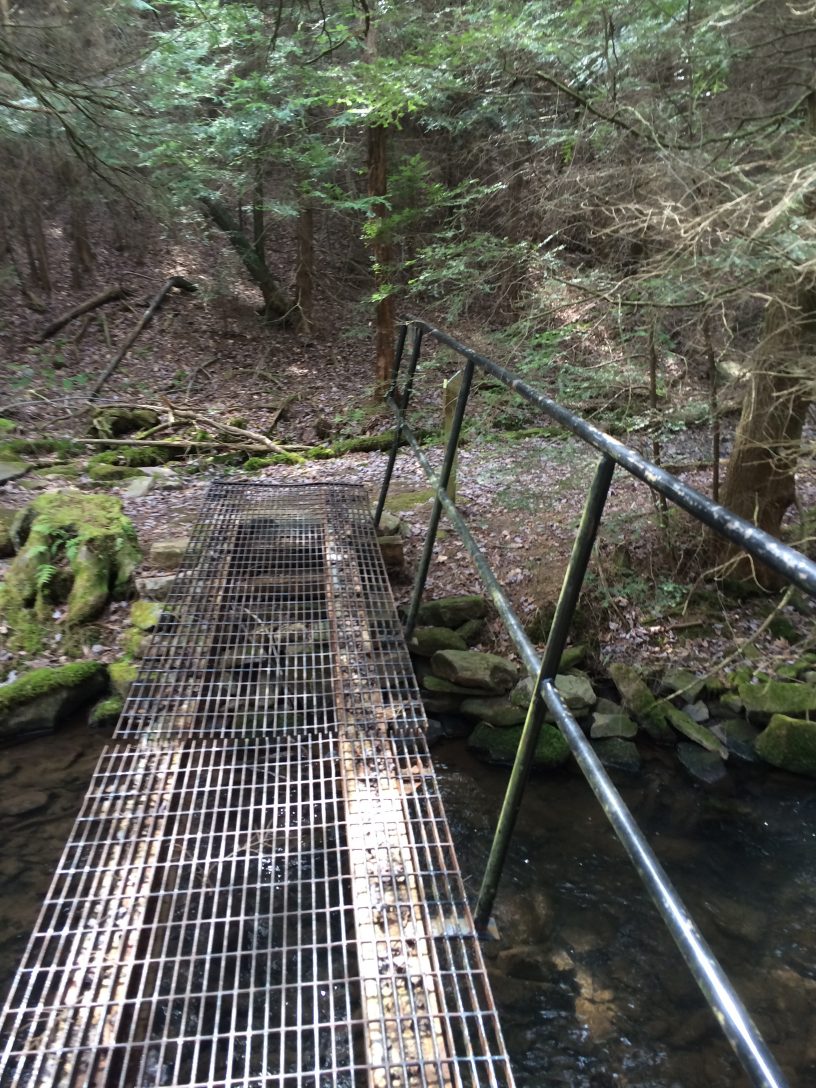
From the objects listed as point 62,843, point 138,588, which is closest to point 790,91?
point 138,588

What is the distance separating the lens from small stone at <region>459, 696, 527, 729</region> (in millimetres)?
5223

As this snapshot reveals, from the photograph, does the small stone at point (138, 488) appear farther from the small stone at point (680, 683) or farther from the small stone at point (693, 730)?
the small stone at point (693, 730)

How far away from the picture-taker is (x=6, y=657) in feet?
16.1

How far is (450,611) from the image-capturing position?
19.3 ft

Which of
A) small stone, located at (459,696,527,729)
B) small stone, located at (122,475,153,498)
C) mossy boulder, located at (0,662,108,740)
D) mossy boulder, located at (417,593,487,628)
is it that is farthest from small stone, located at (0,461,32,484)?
small stone, located at (459,696,527,729)

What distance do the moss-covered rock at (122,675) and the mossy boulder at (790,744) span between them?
4.78 meters

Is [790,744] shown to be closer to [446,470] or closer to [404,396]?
[446,470]

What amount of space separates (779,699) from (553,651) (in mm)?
4451

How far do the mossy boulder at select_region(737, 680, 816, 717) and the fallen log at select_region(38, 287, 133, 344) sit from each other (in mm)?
13174

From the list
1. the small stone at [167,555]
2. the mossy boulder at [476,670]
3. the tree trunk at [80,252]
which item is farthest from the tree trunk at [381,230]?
the tree trunk at [80,252]

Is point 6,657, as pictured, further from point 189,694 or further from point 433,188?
point 433,188

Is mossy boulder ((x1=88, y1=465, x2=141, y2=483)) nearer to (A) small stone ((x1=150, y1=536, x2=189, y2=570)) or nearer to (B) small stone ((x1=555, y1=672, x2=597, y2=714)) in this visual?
(A) small stone ((x1=150, y1=536, x2=189, y2=570))

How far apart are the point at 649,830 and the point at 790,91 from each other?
5.49m

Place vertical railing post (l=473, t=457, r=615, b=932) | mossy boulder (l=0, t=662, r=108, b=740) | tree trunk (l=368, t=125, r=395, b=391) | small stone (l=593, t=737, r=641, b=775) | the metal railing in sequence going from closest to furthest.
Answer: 1. the metal railing
2. vertical railing post (l=473, t=457, r=615, b=932)
3. mossy boulder (l=0, t=662, r=108, b=740)
4. small stone (l=593, t=737, r=641, b=775)
5. tree trunk (l=368, t=125, r=395, b=391)
